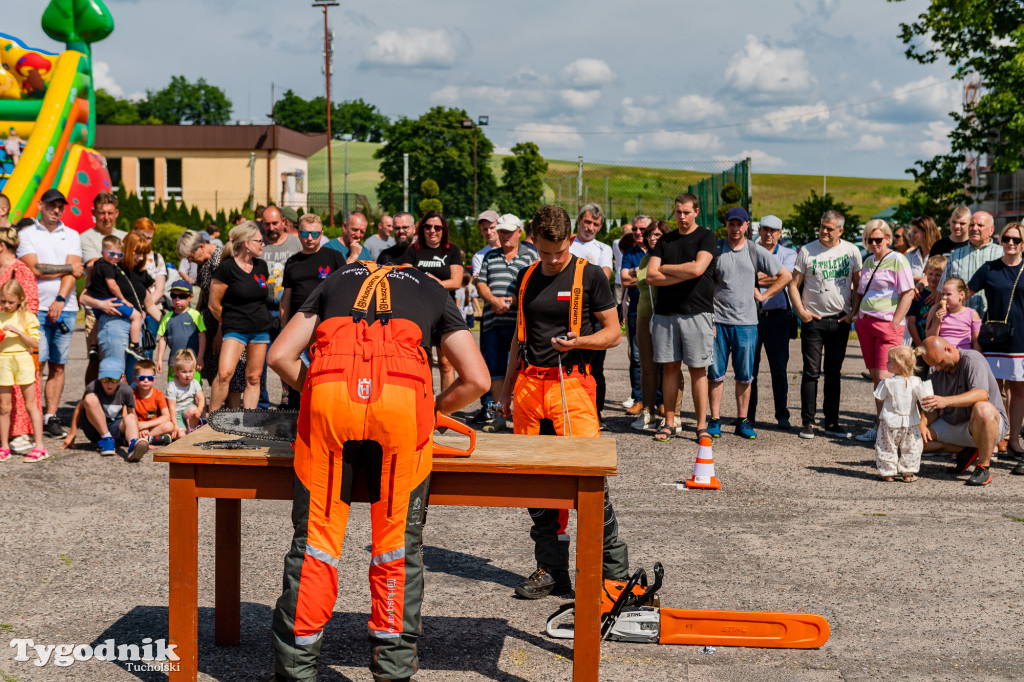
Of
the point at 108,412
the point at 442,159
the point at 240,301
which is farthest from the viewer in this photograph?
the point at 442,159

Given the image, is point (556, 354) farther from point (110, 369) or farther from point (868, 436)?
point (868, 436)

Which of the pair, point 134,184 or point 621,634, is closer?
point 621,634

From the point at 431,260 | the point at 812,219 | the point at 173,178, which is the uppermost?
the point at 173,178

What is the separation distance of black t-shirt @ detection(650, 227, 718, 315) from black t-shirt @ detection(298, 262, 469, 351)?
518cm

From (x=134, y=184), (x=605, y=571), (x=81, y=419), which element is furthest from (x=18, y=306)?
(x=134, y=184)

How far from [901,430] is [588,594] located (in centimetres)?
491

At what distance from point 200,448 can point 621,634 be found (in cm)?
210

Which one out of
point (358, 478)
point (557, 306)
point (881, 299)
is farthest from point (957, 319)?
point (358, 478)

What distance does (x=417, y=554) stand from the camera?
12.6ft

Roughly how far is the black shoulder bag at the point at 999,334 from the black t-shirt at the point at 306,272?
18.4ft

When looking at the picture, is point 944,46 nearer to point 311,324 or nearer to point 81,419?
point 81,419

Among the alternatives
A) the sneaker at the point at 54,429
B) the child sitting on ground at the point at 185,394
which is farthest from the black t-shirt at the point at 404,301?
the sneaker at the point at 54,429

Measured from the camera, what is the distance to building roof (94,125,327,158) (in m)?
59.7

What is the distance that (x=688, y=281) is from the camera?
29.7 feet
